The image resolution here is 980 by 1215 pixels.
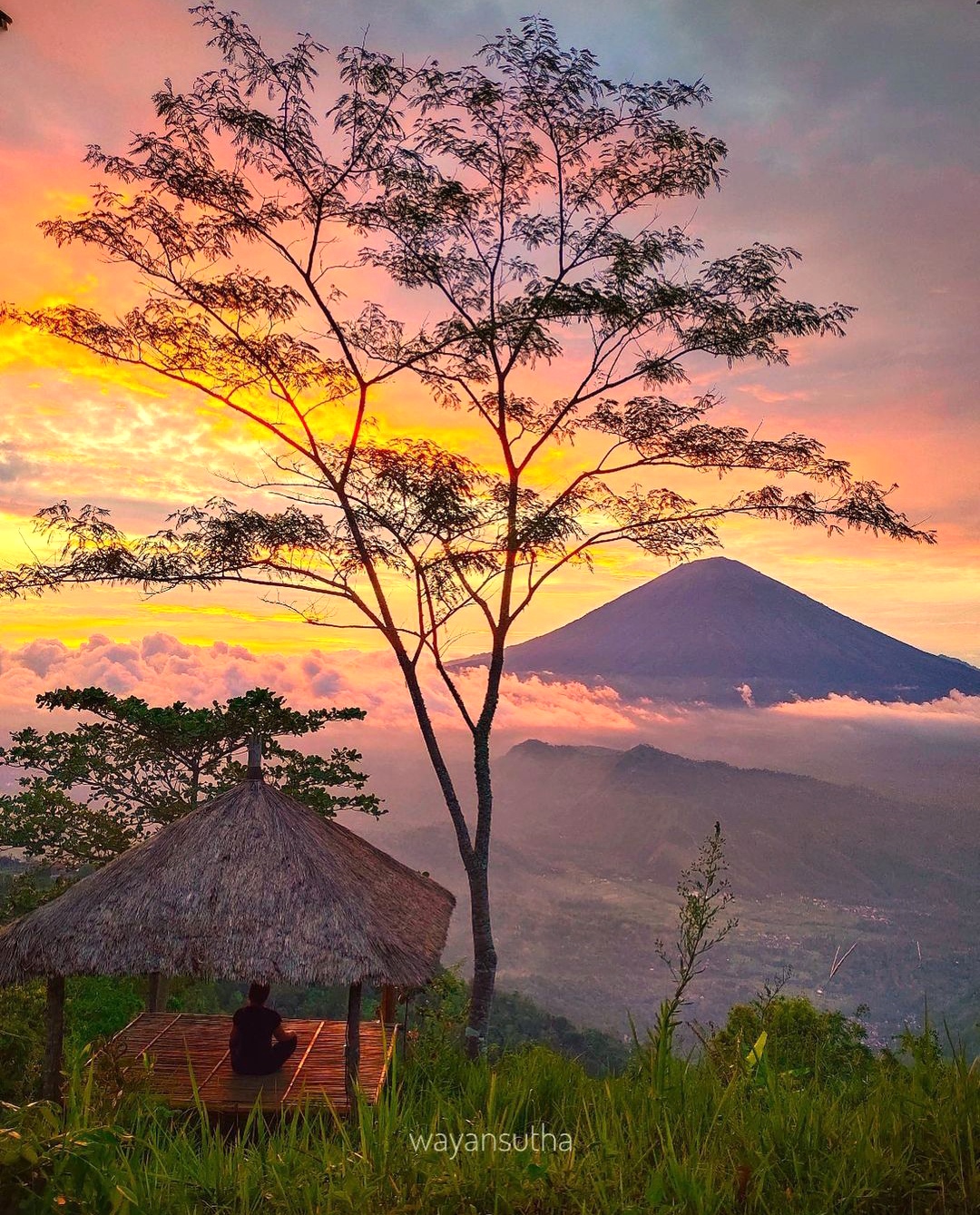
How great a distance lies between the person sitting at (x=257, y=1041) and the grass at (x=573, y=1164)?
4895mm

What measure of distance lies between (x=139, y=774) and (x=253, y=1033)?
9.13 m

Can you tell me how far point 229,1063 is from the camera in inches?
331

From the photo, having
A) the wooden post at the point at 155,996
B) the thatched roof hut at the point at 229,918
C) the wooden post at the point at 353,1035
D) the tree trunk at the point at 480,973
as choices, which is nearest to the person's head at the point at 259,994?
the thatched roof hut at the point at 229,918

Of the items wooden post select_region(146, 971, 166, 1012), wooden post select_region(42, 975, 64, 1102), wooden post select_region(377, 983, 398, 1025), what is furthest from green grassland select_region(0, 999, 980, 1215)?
wooden post select_region(146, 971, 166, 1012)

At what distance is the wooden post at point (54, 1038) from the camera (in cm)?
809

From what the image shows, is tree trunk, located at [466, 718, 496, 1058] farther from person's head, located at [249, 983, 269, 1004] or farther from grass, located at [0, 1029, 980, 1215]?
grass, located at [0, 1029, 980, 1215]

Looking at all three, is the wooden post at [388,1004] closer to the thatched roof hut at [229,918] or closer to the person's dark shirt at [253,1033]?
the thatched roof hut at [229,918]

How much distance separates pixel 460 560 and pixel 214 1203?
34.8ft

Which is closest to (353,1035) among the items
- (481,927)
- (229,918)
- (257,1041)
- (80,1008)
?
(257,1041)

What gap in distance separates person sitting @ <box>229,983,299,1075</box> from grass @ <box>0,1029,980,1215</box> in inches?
193

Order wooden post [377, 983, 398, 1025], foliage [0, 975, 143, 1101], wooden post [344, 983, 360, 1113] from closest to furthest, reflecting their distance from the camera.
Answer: wooden post [344, 983, 360, 1113] → wooden post [377, 983, 398, 1025] → foliage [0, 975, 143, 1101]

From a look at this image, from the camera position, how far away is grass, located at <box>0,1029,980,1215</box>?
2.26 metres

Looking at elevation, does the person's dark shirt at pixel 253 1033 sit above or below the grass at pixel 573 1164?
below

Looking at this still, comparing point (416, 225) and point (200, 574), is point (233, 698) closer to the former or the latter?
point (200, 574)
